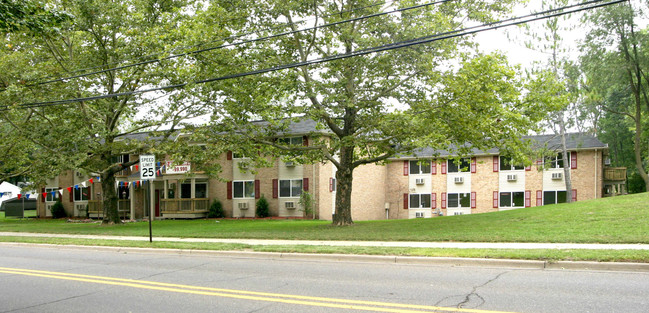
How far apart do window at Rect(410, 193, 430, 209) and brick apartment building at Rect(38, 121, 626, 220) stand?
0.24 feet

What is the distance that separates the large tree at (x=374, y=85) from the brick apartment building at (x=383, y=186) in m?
10.8

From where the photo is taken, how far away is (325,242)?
1516 centimetres

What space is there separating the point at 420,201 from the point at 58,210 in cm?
2881

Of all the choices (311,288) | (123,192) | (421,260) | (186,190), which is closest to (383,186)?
(186,190)

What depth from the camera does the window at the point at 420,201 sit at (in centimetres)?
3766

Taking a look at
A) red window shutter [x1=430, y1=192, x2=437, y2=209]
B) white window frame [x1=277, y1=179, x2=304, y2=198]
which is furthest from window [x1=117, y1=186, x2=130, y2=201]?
red window shutter [x1=430, y1=192, x2=437, y2=209]

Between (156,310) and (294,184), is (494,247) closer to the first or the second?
(156,310)

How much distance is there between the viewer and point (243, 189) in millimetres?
33875

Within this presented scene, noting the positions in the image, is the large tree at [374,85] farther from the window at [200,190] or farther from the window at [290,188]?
the window at [200,190]

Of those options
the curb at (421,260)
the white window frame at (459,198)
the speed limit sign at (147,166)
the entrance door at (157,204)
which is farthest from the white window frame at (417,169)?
the curb at (421,260)

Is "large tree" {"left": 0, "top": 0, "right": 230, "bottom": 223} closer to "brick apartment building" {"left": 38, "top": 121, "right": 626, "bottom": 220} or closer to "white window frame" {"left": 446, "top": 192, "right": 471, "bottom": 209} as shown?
"brick apartment building" {"left": 38, "top": 121, "right": 626, "bottom": 220}

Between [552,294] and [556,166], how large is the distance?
2980 centimetres

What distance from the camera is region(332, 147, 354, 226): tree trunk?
2040 cm

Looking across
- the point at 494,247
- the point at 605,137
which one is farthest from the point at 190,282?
the point at 605,137
